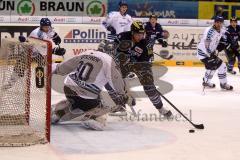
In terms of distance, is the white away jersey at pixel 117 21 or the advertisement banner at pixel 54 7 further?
the advertisement banner at pixel 54 7

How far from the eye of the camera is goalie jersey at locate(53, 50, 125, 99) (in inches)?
267

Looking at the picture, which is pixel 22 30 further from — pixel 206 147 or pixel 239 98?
pixel 206 147

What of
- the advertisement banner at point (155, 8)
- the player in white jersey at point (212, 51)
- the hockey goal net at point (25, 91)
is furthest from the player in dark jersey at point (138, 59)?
the advertisement banner at point (155, 8)

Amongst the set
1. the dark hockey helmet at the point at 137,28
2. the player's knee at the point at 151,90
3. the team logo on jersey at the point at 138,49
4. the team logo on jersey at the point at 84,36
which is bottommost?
the player's knee at the point at 151,90

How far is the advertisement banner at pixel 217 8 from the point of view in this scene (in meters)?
15.8

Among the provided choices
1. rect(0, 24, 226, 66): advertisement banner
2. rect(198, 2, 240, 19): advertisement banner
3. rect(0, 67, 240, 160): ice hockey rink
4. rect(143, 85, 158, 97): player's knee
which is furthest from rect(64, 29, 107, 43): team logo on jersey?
rect(143, 85, 158, 97): player's knee

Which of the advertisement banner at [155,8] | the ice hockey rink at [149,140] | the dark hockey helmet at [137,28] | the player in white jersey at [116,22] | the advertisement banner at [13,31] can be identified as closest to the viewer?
the ice hockey rink at [149,140]

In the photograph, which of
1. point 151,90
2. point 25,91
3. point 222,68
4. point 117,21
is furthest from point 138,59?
point 117,21

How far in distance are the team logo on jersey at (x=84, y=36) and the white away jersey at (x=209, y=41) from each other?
11.2 ft

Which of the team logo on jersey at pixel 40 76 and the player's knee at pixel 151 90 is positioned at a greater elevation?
the team logo on jersey at pixel 40 76

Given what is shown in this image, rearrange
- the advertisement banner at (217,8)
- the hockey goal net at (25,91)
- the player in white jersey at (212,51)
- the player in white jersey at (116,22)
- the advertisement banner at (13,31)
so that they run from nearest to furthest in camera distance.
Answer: the hockey goal net at (25,91)
the player in white jersey at (212,51)
the advertisement banner at (13,31)
the player in white jersey at (116,22)
the advertisement banner at (217,8)

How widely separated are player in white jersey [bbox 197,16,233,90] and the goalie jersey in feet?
12.5

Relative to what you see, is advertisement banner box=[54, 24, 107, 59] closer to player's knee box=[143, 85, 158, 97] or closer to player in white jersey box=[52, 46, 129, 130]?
player's knee box=[143, 85, 158, 97]

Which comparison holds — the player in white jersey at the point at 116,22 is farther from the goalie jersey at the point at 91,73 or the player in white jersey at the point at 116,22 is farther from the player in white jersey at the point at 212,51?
the goalie jersey at the point at 91,73
